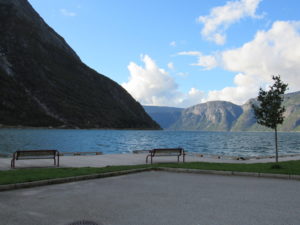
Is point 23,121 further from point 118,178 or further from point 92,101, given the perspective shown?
point 118,178

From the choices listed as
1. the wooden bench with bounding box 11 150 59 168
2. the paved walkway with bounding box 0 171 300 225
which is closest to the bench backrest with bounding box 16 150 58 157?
the wooden bench with bounding box 11 150 59 168

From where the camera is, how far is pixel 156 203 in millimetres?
7758

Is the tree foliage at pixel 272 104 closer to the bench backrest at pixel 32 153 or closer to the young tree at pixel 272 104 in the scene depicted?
the young tree at pixel 272 104

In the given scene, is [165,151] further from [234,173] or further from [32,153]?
[32,153]

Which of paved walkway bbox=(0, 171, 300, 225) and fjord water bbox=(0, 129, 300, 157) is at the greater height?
paved walkway bbox=(0, 171, 300, 225)

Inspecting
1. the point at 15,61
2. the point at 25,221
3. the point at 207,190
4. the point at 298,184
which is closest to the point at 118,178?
the point at 207,190

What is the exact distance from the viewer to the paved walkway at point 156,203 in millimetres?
6375

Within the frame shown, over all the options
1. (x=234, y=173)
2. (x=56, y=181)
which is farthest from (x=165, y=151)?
(x=56, y=181)

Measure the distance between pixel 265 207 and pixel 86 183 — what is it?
6523mm

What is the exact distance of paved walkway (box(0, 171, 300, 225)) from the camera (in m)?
6.38

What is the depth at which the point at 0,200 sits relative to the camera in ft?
26.2

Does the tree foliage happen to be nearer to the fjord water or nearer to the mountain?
the fjord water

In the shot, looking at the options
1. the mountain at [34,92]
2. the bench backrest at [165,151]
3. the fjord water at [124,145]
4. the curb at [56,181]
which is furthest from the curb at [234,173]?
the mountain at [34,92]

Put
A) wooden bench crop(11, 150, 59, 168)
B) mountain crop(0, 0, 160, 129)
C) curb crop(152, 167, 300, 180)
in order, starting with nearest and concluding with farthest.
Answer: curb crop(152, 167, 300, 180)
wooden bench crop(11, 150, 59, 168)
mountain crop(0, 0, 160, 129)
